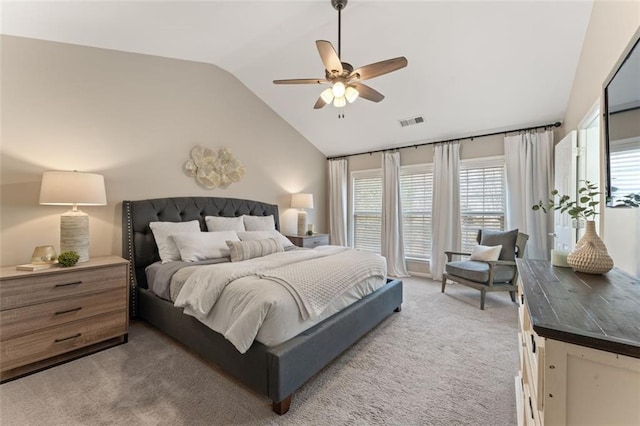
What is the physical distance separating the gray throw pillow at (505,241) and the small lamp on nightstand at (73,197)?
4643mm

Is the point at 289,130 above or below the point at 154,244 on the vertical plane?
above

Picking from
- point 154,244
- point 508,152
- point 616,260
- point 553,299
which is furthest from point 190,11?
point 508,152

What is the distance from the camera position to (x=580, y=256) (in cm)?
146

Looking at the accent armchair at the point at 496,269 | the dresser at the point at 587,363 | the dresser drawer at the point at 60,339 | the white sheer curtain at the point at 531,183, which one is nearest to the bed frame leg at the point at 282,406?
the dresser at the point at 587,363

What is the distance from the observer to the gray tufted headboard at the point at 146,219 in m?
3.01

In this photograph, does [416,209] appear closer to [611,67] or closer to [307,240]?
[307,240]

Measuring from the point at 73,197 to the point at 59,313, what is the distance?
96cm

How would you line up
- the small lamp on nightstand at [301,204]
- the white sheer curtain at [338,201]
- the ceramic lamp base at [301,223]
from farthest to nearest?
the white sheer curtain at [338,201]
the ceramic lamp base at [301,223]
the small lamp on nightstand at [301,204]

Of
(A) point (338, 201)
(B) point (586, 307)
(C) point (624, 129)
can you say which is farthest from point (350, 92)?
(A) point (338, 201)

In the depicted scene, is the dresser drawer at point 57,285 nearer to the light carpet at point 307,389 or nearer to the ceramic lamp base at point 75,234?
the ceramic lamp base at point 75,234

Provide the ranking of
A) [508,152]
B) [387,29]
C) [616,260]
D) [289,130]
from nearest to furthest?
[616,260]
[387,29]
[508,152]
[289,130]

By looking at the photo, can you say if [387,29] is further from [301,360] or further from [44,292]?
[44,292]

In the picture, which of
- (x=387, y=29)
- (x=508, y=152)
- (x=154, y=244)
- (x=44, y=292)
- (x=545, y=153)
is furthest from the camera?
(x=508, y=152)

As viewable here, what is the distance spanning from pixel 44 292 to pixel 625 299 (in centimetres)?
348
